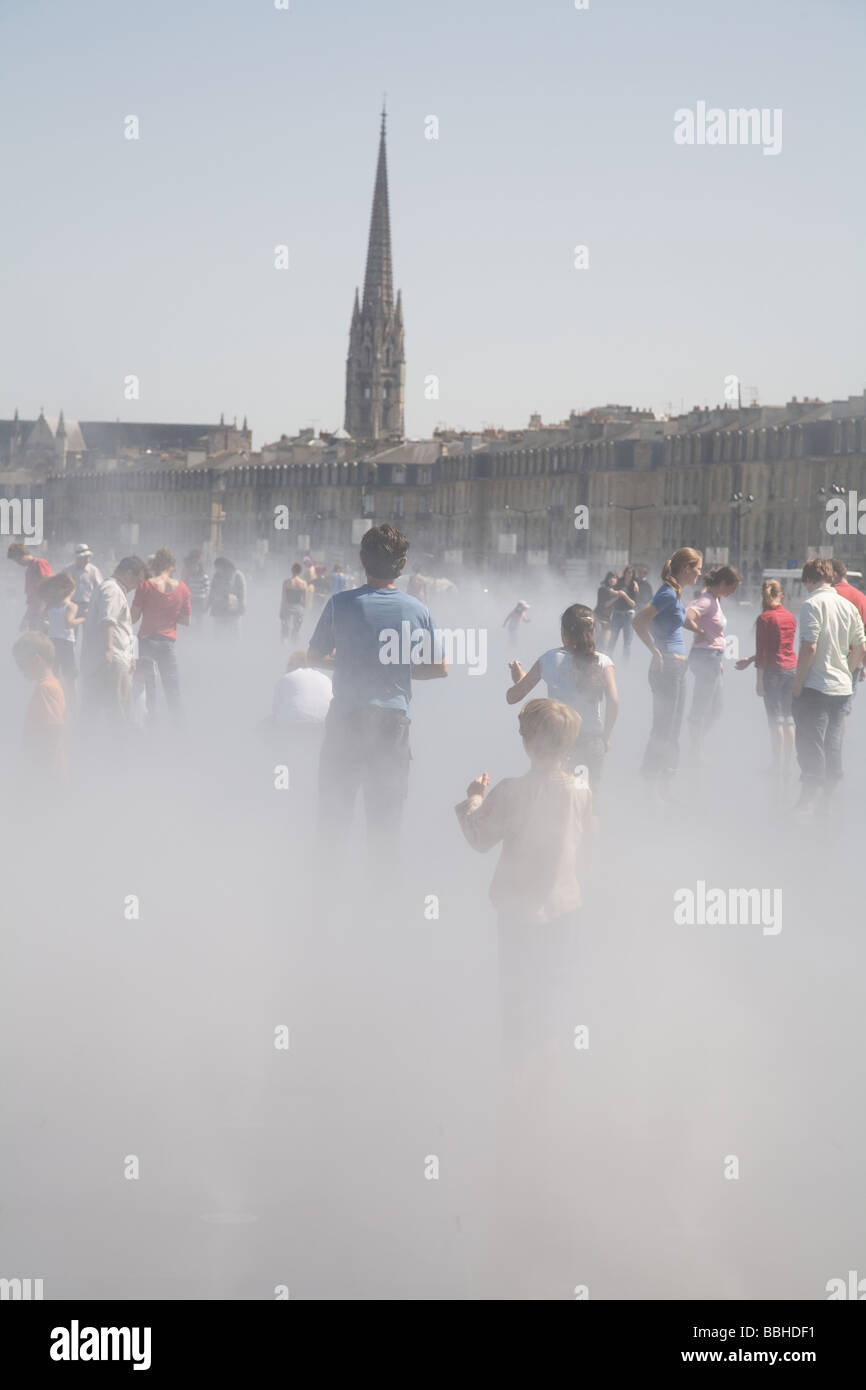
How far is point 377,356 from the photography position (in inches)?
5591

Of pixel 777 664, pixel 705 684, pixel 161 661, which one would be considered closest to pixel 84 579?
pixel 161 661

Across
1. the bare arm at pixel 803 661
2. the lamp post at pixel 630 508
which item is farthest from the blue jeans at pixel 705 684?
the lamp post at pixel 630 508

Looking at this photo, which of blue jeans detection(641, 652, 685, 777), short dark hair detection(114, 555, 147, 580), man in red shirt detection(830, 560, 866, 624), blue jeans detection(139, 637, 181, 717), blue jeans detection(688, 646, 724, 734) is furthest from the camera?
blue jeans detection(139, 637, 181, 717)

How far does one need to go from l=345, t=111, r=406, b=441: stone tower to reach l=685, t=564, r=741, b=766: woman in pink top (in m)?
128

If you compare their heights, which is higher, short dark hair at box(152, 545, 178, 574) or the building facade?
the building facade

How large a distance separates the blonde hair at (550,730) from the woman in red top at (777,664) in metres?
6.38

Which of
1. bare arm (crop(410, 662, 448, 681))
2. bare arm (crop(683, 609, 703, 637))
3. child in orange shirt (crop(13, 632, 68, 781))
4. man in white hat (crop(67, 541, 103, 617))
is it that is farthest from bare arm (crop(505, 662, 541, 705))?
man in white hat (crop(67, 541, 103, 617))

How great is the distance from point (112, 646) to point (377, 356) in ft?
439

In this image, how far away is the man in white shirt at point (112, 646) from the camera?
10688mm

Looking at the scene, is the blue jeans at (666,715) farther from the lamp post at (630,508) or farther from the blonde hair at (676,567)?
the lamp post at (630,508)

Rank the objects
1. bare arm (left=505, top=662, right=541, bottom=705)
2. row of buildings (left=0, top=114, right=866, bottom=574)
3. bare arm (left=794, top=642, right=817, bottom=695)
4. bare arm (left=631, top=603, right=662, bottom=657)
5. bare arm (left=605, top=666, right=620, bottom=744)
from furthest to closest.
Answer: row of buildings (left=0, top=114, right=866, bottom=574)
bare arm (left=631, top=603, right=662, bottom=657)
bare arm (left=794, top=642, right=817, bottom=695)
bare arm (left=605, top=666, right=620, bottom=744)
bare arm (left=505, top=662, right=541, bottom=705)

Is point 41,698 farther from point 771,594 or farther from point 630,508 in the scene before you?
point 630,508

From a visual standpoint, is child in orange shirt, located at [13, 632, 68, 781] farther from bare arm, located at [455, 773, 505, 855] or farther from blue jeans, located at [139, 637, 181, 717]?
bare arm, located at [455, 773, 505, 855]

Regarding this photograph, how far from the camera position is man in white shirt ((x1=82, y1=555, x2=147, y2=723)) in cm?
1069
